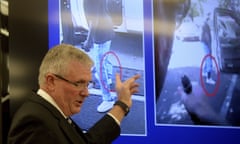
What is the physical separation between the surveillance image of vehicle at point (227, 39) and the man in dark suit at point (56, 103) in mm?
858

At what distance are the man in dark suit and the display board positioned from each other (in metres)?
0.51

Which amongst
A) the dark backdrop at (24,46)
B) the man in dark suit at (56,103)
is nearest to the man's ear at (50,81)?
the man in dark suit at (56,103)

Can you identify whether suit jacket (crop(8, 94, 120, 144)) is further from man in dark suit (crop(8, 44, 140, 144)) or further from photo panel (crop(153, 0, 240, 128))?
photo panel (crop(153, 0, 240, 128))

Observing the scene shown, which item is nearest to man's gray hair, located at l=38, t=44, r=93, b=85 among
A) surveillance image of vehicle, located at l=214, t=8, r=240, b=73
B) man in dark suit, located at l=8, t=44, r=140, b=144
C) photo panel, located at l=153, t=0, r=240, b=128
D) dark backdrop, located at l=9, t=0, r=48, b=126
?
man in dark suit, located at l=8, t=44, r=140, b=144

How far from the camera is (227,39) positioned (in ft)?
6.21

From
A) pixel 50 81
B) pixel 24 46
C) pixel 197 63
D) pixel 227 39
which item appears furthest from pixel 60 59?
pixel 227 39

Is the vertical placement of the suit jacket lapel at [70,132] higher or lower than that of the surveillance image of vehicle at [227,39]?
lower

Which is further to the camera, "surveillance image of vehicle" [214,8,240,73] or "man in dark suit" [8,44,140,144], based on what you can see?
"surveillance image of vehicle" [214,8,240,73]

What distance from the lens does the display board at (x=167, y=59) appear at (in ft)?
5.71

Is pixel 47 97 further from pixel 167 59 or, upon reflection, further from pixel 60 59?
pixel 167 59

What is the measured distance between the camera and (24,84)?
5.52 ft

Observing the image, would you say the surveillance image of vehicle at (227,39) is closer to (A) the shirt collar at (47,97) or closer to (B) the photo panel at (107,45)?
(B) the photo panel at (107,45)

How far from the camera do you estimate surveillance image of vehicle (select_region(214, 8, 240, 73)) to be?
1.88 meters

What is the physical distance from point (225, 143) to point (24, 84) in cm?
93
